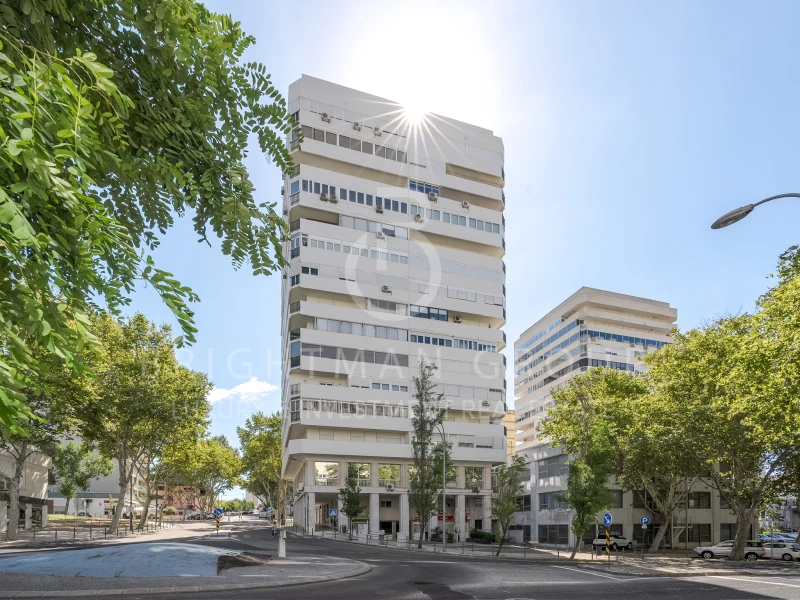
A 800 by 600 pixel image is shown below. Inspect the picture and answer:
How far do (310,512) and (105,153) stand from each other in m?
64.4

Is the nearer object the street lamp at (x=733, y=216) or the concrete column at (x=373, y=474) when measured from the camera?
the street lamp at (x=733, y=216)

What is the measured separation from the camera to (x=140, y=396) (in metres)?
49.0

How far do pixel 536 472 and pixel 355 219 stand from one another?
102ft

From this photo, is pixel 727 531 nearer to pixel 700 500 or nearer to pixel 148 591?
pixel 700 500

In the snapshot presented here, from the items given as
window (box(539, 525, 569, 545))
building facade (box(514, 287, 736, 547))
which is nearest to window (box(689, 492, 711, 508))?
building facade (box(514, 287, 736, 547))

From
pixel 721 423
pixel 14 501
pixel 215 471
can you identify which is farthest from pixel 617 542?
pixel 215 471

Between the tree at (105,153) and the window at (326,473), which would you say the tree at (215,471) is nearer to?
the window at (326,473)

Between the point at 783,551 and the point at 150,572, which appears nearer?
the point at 150,572

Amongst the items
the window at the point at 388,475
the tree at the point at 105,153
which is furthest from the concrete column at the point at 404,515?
the tree at the point at 105,153

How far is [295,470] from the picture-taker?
80.8 metres

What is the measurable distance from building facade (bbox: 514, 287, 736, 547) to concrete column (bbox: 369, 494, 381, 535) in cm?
1525

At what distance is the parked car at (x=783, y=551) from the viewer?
46781 mm

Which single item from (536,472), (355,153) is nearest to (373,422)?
(536,472)

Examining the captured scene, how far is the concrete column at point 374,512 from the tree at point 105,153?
196 ft
